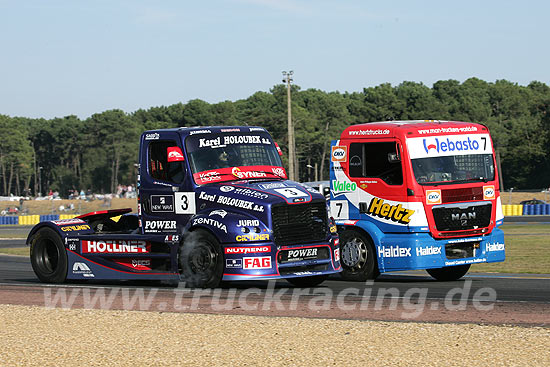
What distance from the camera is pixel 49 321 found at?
1116 cm

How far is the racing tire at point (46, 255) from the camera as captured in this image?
16.0m

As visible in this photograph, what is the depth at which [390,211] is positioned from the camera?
15.0 m

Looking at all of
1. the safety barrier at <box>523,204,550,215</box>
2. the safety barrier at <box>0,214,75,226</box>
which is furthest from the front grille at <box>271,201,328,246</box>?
the safety barrier at <box>0,214,75,226</box>

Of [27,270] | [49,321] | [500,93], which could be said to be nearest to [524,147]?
[500,93]

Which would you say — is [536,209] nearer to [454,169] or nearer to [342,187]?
[342,187]

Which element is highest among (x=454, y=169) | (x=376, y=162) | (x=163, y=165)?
(x=163, y=165)

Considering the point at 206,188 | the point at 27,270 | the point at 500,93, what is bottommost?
the point at 27,270

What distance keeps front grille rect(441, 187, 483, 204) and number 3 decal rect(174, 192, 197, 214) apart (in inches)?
166

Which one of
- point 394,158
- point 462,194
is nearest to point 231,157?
point 394,158

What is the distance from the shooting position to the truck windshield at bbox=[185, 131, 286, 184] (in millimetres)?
14516

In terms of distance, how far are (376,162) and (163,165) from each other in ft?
12.2

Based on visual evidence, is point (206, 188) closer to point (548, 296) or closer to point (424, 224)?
point (424, 224)

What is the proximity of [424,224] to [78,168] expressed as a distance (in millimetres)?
178912

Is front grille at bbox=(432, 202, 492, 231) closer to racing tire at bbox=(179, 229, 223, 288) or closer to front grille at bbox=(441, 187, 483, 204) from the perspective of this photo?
front grille at bbox=(441, 187, 483, 204)
